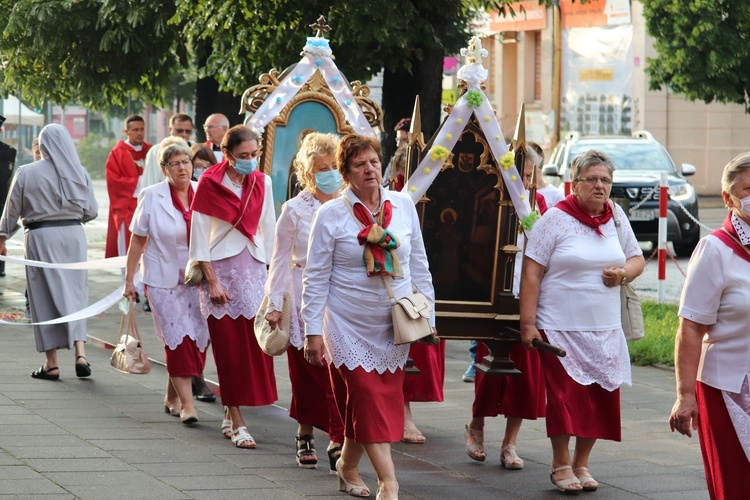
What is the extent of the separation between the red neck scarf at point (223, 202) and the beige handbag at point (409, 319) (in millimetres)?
2117

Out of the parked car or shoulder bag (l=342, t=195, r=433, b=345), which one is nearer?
shoulder bag (l=342, t=195, r=433, b=345)

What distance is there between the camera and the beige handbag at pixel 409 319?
6.39 metres

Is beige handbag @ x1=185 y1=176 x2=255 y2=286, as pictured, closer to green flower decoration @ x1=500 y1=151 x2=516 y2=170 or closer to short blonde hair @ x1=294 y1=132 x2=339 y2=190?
short blonde hair @ x1=294 y1=132 x2=339 y2=190

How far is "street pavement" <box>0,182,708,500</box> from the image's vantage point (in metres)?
6.97

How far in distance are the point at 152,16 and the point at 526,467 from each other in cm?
1120

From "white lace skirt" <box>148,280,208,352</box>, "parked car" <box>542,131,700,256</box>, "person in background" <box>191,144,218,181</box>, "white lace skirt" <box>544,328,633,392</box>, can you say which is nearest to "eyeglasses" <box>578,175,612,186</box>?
"white lace skirt" <box>544,328,633,392</box>

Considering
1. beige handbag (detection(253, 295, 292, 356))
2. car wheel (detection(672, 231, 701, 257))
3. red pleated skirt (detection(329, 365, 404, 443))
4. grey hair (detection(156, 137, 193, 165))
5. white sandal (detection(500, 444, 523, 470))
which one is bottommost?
car wheel (detection(672, 231, 701, 257))

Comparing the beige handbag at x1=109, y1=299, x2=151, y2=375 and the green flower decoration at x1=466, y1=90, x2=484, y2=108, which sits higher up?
the green flower decoration at x1=466, y1=90, x2=484, y2=108

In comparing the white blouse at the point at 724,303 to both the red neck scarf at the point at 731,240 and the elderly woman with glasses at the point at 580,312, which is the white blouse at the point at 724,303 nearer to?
the red neck scarf at the point at 731,240

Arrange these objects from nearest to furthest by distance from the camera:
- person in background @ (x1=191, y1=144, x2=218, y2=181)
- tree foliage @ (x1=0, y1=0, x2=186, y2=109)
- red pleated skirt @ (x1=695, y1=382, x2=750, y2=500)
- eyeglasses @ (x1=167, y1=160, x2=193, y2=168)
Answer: red pleated skirt @ (x1=695, y1=382, x2=750, y2=500)
eyeglasses @ (x1=167, y1=160, x2=193, y2=168)
person in background @ (x1=191, y1=144, x2=218, y2=181)
tree foliage @ (x1=0, y1=0, x2=186, y2=109)

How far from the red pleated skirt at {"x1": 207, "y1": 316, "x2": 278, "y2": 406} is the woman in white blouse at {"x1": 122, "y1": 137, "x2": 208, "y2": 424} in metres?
0.61

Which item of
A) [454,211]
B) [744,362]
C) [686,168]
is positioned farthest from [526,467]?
[686,168]

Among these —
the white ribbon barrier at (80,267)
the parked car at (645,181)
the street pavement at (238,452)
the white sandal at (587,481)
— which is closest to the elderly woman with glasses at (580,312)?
the white sandal at (587,481)

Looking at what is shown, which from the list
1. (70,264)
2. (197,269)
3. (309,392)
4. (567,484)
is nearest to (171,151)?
(197,269)
